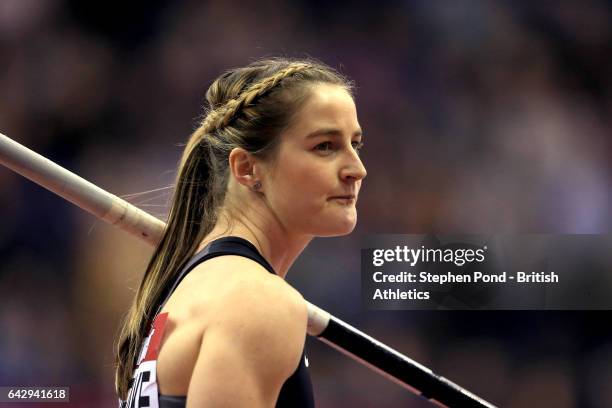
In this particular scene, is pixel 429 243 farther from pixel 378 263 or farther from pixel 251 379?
pixel 251 379

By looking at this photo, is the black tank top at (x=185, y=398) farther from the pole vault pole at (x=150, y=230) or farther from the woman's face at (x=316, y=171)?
the pole vault pole at (x=150, y=230)

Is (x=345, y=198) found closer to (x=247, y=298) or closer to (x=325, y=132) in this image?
(x=325, y=132)

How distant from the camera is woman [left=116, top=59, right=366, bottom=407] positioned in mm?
779

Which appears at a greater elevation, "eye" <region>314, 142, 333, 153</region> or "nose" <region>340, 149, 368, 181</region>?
"eye" <region>314, 142, 333, 153</region>

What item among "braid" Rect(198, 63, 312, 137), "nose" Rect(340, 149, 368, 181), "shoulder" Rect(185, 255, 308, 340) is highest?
"braid" Rect(198, 63, 312, 137)

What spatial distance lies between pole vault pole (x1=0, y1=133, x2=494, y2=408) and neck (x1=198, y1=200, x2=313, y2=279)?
1.46 feet

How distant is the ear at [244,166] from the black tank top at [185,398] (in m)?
0.10

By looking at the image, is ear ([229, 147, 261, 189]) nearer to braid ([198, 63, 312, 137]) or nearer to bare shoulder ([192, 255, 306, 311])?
braid ([198, 63, 312, 137])


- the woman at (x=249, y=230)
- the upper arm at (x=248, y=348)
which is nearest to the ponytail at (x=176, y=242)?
the woman at (x=249, y=230)

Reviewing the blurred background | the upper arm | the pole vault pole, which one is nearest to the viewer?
the upper arm

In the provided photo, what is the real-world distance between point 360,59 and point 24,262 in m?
1.11

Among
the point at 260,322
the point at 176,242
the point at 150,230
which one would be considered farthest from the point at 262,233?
the point at 150,230

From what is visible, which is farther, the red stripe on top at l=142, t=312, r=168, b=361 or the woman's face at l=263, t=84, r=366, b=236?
the woman's face at l=263, t=84, r=366, b=236

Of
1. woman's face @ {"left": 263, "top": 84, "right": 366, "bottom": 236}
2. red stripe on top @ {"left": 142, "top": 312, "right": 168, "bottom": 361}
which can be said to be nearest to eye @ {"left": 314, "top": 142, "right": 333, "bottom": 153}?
woman's face @ {"left": 263, "top": 84, "right": 366, "bottom": 236}
